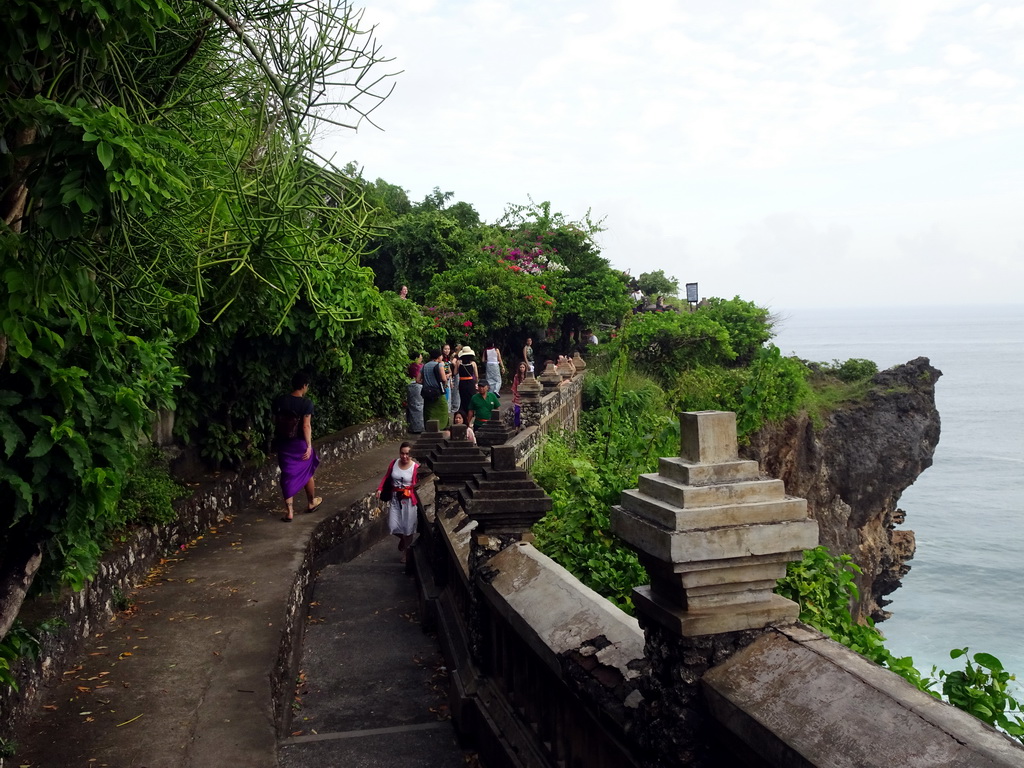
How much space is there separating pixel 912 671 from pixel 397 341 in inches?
476

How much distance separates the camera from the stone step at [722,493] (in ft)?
8.84

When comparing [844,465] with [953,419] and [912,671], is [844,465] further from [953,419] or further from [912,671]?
[953,419]

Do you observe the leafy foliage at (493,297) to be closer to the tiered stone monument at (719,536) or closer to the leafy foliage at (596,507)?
the leafy foliage at (596,507)

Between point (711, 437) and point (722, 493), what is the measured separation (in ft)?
0.61

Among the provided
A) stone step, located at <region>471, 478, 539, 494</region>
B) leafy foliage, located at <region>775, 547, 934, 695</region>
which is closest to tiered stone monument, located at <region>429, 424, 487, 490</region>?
stone step, located at <region>471, 478, 539, 494</region>

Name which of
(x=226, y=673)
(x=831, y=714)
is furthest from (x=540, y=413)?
(x=831, y=714)

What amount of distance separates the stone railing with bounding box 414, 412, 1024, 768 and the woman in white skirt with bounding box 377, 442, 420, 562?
5.15 m

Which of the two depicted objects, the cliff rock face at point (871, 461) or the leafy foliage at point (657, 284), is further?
the leafy foliage at point (657, 284)

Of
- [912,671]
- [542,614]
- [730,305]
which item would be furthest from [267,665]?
[730,305]

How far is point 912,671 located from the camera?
14.2 feet

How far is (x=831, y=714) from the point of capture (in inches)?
88.0

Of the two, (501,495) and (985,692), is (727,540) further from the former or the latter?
(501,495)

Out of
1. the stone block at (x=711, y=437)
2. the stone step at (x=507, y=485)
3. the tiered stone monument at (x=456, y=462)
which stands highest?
the stone block at (x=711, y=437)

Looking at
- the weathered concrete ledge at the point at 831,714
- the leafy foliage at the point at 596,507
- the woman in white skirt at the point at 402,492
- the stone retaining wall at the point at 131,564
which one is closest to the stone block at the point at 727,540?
the weathered concrete ledge at the point at 831,714
